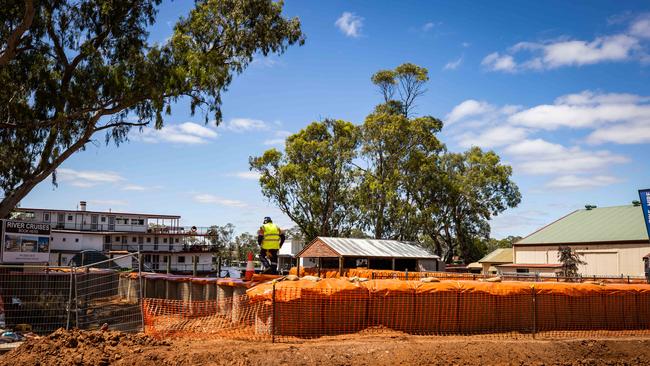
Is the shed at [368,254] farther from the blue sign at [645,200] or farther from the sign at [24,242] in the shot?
the sign at [24,242]

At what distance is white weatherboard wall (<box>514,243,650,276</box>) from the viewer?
132ft

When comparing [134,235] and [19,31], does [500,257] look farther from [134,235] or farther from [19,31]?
[19,31]

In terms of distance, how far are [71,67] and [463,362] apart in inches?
740

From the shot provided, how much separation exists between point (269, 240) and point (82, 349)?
5.73 m

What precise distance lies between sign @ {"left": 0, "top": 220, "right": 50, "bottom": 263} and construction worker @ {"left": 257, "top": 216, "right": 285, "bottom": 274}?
1221cm

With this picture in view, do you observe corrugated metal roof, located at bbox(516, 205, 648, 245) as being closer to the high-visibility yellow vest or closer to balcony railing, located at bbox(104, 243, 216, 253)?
balcony railing, located at bbox(104, 243, 216, 253)

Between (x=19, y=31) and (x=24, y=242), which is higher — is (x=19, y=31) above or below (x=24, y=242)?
above

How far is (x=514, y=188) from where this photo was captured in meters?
55.8

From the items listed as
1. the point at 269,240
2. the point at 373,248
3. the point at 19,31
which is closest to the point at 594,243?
the point at 373,248

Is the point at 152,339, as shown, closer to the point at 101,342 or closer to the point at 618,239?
the point at 101,342

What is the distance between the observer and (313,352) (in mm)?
10859

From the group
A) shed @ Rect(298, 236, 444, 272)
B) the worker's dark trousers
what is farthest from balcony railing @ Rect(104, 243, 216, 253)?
the worker's dark trousers

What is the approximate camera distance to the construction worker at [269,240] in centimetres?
1495

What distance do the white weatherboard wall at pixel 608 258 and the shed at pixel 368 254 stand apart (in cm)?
1007
